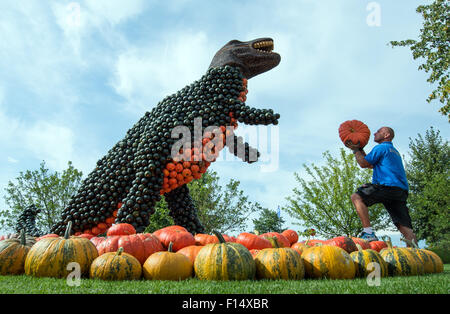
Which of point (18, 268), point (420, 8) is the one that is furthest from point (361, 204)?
point (420, 8)

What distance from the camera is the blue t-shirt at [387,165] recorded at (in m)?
5.73

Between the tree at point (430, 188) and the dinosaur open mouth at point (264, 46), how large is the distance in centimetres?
1498

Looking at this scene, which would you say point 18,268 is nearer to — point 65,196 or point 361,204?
point 361,204

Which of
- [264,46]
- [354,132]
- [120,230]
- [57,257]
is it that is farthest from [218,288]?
[264,46]

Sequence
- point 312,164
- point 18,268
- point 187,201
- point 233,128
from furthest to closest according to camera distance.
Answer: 1. point 312,164
2. point 187,201
3. point 233,128
4. point 18,268

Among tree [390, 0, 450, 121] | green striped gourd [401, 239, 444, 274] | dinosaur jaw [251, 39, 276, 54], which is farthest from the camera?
tree [390, 0, 450, 121]

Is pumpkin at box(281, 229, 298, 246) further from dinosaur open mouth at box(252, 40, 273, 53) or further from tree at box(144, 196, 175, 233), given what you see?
tree at box(144, 196, 175, 233)

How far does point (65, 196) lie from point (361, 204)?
13.1 m

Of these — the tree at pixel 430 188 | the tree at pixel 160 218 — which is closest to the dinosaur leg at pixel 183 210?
the tree at pixel 160 218

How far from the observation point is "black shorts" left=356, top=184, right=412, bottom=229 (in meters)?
5.68

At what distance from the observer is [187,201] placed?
6.87 meters

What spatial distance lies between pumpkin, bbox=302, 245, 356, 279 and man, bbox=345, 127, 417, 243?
2.28m

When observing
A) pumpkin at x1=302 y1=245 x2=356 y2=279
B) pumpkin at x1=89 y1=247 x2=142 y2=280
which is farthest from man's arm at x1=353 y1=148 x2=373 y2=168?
pumpkin at x1=89 y1=247 x2=142 y2=280

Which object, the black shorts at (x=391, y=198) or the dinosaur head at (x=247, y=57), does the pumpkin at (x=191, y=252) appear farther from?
the dinosaur head at (x=247, y=57)
